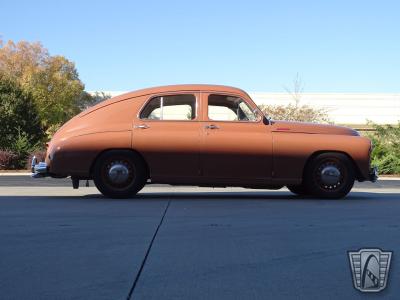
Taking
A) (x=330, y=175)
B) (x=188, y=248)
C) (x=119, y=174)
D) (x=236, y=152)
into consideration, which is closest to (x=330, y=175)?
(x=330, y=175)

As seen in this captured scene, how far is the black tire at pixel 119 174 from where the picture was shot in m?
10.0

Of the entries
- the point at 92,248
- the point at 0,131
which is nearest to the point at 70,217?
the point at 92,248

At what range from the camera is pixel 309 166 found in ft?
33.8

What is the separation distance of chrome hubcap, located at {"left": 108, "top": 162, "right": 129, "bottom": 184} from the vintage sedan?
2 cm

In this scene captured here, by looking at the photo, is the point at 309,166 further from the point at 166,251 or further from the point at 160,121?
the point at 166,251

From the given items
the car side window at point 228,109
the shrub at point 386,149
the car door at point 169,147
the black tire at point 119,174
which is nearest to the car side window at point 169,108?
the car door at point 169,147

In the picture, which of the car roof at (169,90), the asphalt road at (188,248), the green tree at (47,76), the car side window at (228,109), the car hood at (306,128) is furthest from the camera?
the green tree at (47,76)

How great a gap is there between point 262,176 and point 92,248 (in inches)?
192

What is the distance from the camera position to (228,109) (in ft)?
34.8

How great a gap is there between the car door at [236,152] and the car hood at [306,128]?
20cm

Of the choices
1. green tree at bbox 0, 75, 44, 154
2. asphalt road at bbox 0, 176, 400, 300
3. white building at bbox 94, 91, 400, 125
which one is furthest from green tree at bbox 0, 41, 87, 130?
asphalt road at bbox 0, 176, 400, 300

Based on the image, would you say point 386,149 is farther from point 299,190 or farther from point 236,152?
point 236,152

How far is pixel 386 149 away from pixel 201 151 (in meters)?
20.0

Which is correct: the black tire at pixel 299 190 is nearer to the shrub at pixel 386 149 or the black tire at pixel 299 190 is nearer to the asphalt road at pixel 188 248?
the asphalt road at pixel 188 248
